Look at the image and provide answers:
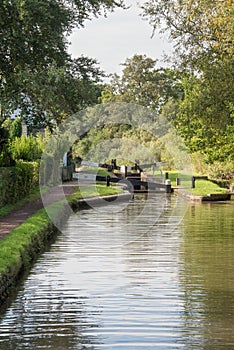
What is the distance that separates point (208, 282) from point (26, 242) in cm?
398

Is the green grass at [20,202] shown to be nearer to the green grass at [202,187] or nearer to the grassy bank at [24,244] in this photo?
the grassy bank at [24,244]

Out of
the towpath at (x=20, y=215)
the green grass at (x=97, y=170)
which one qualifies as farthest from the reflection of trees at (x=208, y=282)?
the green grass at (x=97, y=170)

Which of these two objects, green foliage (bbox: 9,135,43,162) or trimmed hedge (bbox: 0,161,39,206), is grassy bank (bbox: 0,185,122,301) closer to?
trimmed hedge (bbox: 0,161,39,206)

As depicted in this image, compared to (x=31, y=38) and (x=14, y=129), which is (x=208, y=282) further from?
(x=14, y=129)

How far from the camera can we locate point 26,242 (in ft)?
55.8

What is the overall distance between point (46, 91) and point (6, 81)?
2562 mm

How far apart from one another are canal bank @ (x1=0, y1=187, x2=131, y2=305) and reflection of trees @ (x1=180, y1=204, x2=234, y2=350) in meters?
2.92

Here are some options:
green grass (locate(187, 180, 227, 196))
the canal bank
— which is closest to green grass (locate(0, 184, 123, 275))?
the canal bank

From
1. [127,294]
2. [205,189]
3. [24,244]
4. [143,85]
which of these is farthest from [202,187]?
[143,85]

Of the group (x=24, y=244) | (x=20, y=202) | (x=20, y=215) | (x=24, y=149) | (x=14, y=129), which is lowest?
(x=24, y=244)

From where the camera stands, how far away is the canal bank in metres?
13.7

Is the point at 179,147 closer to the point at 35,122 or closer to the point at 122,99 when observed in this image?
the point at 122,99

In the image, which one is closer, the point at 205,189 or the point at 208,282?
the point at 208,282

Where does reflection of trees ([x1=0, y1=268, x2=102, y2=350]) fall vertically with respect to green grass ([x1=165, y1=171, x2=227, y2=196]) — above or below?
below
